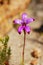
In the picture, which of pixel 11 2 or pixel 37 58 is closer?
pixel 37 58

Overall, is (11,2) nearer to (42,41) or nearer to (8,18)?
(8,18)

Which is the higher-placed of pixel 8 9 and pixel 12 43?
pixel 8 9

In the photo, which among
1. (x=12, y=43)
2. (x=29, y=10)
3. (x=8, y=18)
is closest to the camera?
(x=12, y=43)

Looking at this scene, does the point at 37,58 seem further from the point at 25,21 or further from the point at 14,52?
the point at 25,21

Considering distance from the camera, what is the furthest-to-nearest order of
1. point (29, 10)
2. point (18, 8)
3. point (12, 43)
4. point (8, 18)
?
point (29, 10) < point (18, 8) < point (8, 18) < point (12, 43)

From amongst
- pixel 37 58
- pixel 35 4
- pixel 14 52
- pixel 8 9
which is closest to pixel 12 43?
pixel 14 52

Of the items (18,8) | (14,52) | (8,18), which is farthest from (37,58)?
(18,8)

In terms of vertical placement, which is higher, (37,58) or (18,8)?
(18,8)

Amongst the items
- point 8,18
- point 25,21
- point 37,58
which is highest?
point 25,21

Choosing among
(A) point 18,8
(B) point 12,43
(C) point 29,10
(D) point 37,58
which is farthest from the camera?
(C) point 29,10
